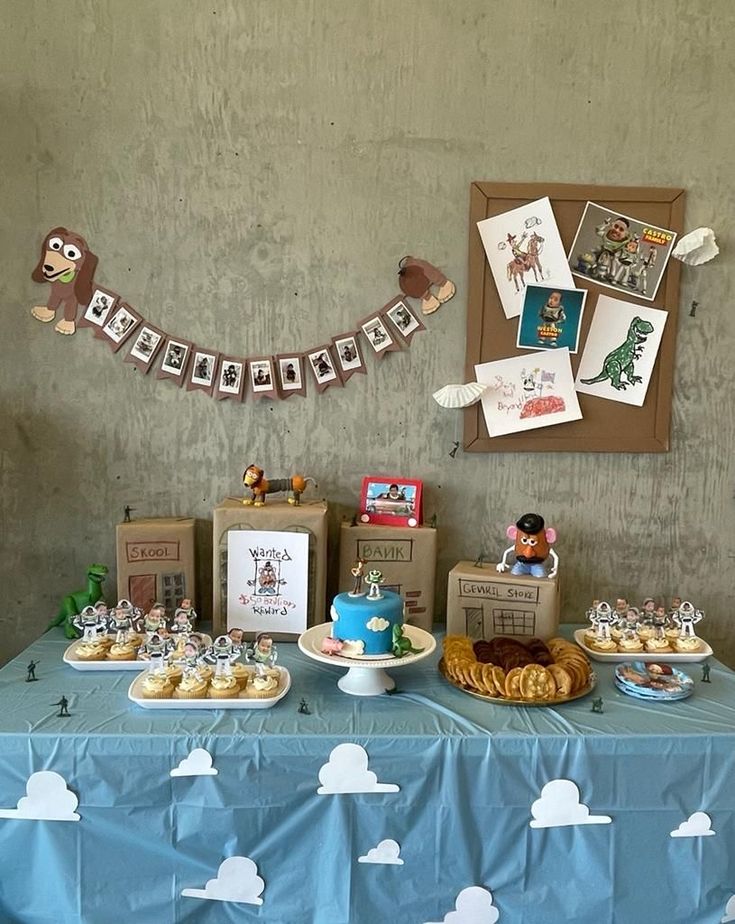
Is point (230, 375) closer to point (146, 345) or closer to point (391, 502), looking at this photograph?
point (146, 345)

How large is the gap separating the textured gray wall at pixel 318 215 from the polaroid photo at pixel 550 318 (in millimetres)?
177

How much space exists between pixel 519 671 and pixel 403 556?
43 centimetres

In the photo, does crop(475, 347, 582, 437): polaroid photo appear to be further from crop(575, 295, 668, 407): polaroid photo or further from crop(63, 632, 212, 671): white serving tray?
crop(63, 632, 212, 671): white serving tray

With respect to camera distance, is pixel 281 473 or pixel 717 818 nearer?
pixel 717 818

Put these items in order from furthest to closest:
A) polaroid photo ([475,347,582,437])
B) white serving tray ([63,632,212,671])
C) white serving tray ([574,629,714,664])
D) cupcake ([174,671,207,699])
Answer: polaroid photo ([475,347,582,437])
white serving tray ([574,629,714,664])
white serving tray ([63,632,212,671])
cupcake ([174,671,207,699])

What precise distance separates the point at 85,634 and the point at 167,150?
3.85 ft

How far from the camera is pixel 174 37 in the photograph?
1786 mm

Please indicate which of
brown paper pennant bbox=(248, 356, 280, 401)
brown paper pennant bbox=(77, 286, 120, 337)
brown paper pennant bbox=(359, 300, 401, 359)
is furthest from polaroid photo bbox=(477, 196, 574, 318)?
brown paper pennant bbox=(77, 286, 120, 337)

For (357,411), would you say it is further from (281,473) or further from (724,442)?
(724,442)

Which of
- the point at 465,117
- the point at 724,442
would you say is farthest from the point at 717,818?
the point at 465,117

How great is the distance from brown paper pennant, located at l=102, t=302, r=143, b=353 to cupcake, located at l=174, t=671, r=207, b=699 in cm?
88

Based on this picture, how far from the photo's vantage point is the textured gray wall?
180 centimetres

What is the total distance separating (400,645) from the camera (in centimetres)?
146

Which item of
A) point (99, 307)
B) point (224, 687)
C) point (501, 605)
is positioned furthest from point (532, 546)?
point (99, 307)
